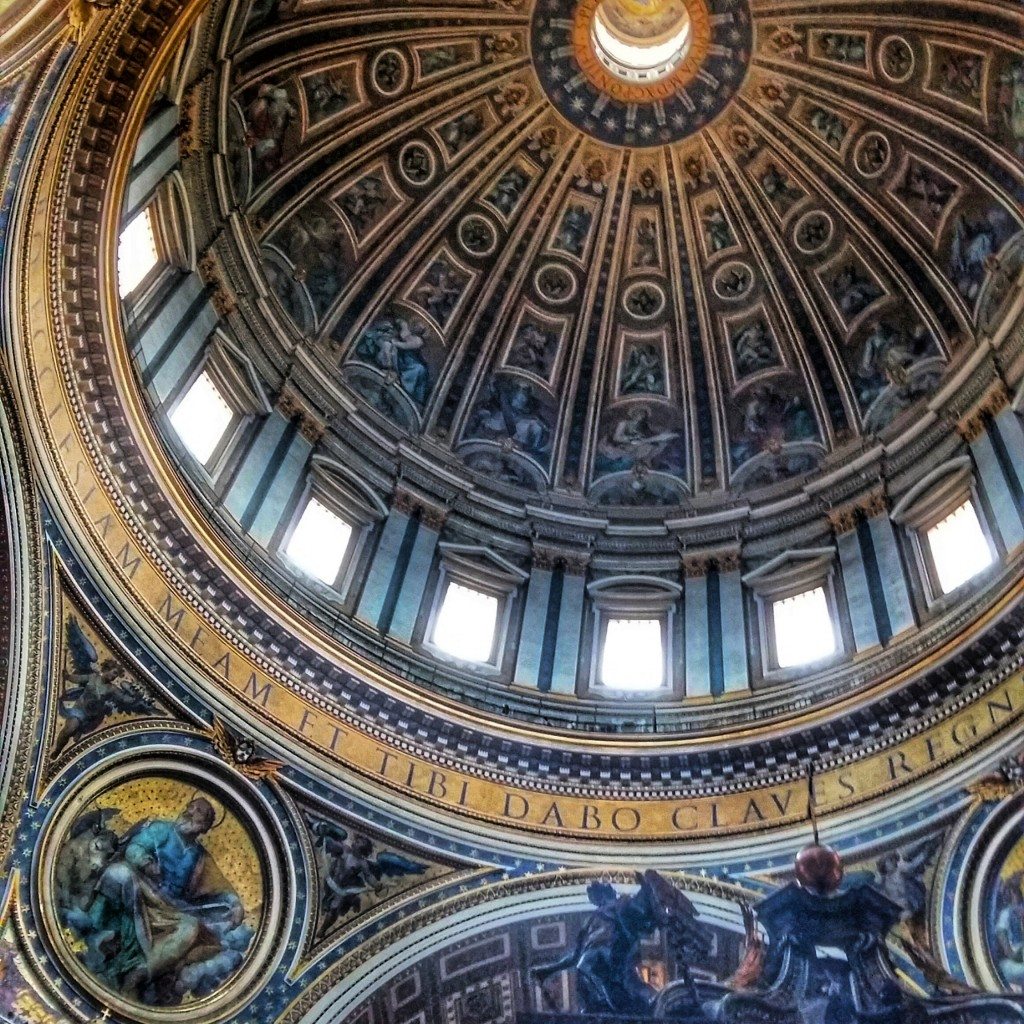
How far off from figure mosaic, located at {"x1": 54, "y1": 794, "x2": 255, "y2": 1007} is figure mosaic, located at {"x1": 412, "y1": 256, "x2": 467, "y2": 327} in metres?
13.5

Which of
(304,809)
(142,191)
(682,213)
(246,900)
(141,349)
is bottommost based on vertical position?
(246,900)

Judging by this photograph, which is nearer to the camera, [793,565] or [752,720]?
[752,720]

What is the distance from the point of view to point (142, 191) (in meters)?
21.1

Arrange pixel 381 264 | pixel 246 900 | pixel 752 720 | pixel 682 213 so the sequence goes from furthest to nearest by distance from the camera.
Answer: pixel 682 213, pixel 381 264, pixel 752 720, pixel 246 900

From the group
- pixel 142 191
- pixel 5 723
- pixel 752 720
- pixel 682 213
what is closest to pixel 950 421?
pixel 752 720

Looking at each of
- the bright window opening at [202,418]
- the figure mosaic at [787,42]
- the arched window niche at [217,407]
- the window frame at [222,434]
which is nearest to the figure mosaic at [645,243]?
the figure mosaic at [787,42]

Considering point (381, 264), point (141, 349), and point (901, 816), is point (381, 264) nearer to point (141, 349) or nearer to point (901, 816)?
point (141, 349)

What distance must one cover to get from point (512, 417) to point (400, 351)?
8.40ft

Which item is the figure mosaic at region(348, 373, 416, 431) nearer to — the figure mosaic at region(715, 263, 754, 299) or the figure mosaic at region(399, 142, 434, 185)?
the figure mosaic at region(399, 142, 434, 185)

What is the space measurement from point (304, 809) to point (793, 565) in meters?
9.58

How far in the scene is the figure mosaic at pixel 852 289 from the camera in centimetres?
2747

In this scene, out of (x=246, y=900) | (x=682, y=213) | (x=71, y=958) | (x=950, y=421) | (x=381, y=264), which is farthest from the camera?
(x=682, y=213)

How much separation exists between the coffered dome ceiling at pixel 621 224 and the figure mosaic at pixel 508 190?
0.17 feet

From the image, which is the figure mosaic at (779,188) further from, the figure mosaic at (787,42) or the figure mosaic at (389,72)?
the figure mosaic at (389,72)
